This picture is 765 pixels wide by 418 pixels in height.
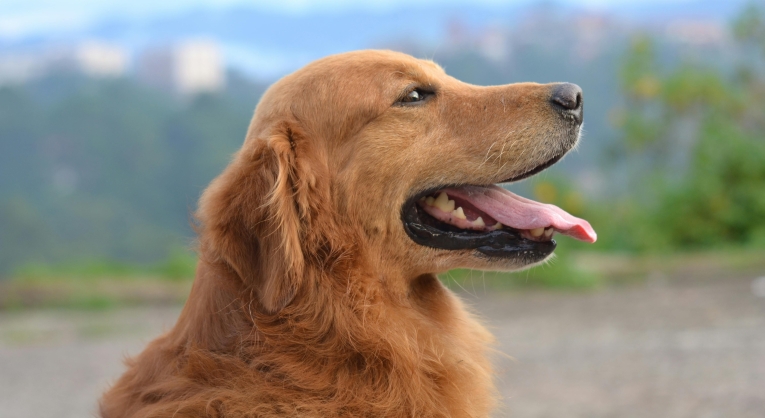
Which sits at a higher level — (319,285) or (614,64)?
(614,64)

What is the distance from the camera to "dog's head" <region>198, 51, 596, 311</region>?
2.90 m

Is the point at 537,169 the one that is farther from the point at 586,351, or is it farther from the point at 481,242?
the point at 586,351

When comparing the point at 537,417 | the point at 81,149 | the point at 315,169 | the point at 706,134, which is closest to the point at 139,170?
the point at 81,149

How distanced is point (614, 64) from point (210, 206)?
14795 millimetres

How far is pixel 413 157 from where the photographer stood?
9.86ft

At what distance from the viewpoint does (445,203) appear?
310 centimetres

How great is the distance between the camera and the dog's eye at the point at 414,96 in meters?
3.09

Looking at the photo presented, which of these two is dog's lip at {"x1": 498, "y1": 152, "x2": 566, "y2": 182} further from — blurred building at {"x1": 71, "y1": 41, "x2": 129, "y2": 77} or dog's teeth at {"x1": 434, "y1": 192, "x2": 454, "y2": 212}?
blurred building at {"x1": 71, "y1": 41, "x2": 129, "y2": 77}

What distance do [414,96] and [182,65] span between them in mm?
24015

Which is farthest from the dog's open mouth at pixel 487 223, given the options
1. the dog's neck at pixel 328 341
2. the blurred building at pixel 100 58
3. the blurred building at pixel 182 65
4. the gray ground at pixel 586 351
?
the blurred building at pixel 182 65

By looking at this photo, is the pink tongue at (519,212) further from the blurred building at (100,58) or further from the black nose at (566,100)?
the blurred building at (100,58)

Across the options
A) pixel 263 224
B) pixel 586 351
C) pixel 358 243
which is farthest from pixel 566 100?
pixel 586 351

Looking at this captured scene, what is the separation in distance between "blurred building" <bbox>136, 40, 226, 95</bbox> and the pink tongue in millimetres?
22571

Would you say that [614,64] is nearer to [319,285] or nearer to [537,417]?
[537,417]
